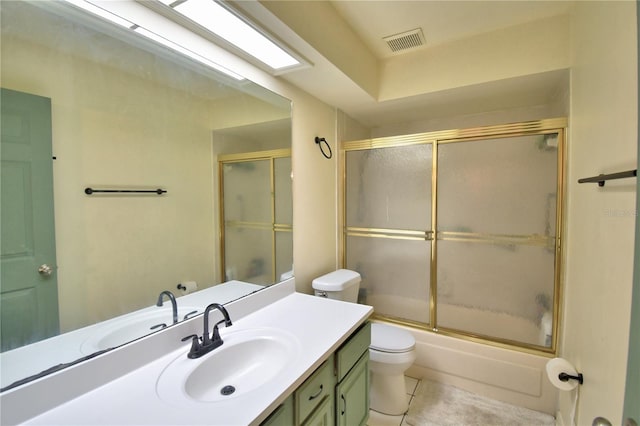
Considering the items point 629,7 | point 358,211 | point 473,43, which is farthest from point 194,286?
point 473,43

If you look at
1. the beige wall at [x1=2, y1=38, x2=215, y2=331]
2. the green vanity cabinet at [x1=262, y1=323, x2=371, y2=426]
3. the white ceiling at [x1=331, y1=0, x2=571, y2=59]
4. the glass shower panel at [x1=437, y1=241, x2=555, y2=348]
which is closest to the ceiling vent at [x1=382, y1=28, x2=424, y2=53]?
the white ceiling at [x1=331, y1=0, x2=571, y2=59]

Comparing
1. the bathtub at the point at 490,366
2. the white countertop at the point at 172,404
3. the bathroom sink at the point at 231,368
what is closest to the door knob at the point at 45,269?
the white countertop at the point at 172,404

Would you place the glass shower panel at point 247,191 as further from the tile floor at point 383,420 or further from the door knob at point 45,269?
the tile floor at point 383,420

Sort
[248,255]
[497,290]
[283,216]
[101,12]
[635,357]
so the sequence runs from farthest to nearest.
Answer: [497,290], [283,216], [248,255], [101,12], [635,357]

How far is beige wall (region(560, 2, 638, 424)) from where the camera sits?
3.27ft

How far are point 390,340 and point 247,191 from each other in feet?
4.58

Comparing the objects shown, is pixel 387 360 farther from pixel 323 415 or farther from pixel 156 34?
pixel 156 34

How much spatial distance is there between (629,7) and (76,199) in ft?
6.94

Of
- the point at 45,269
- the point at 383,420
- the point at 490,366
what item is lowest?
the point at 383,420

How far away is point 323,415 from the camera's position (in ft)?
3.81

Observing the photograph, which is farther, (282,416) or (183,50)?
(183,50)

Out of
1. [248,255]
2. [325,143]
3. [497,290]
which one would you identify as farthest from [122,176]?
[497,290]

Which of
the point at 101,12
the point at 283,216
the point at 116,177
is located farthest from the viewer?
the point at 283,216

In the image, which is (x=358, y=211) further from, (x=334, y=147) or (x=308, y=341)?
(x=308, y=341)
